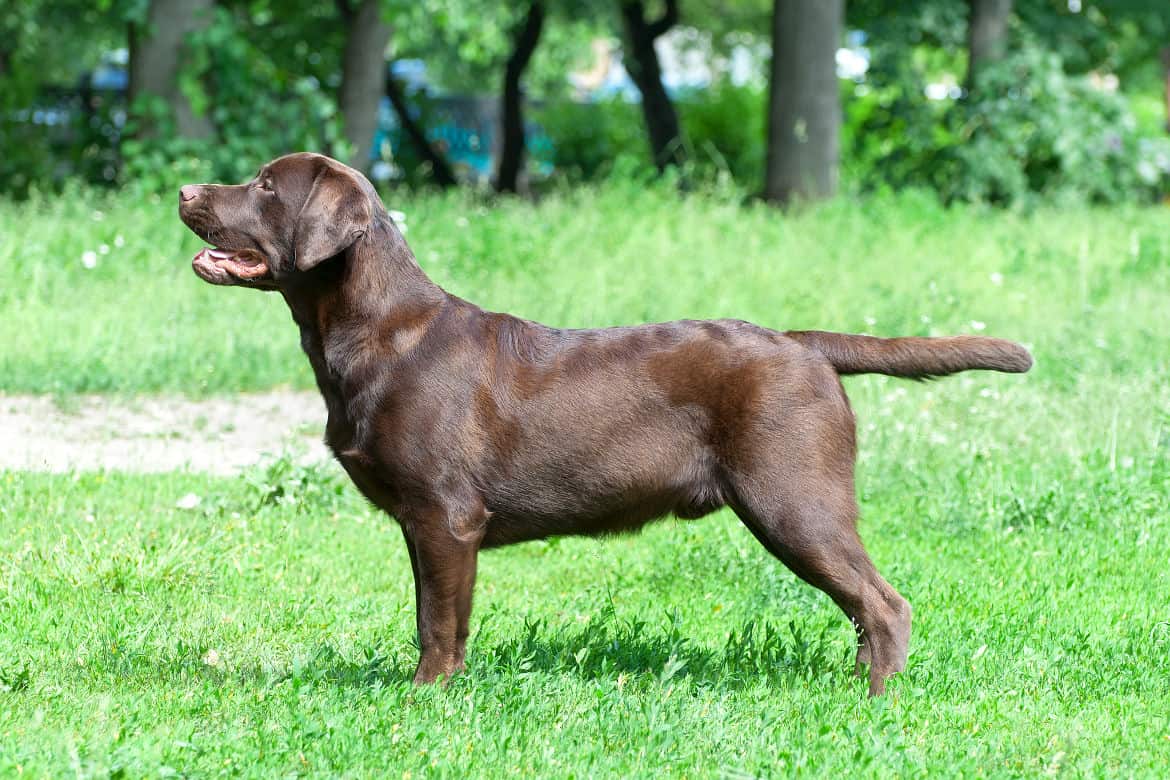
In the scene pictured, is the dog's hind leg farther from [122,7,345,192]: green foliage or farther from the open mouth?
[122,7,345,192]: green foliage

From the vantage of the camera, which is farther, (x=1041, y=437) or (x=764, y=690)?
(x=1041, y=437)

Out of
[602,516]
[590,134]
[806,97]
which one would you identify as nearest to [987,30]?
[806,97]

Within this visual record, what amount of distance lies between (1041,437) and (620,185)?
22.7 ft

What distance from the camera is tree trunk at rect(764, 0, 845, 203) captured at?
15.8 m

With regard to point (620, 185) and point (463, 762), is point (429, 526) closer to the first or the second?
point (463, 762)

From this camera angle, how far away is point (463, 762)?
3975mm

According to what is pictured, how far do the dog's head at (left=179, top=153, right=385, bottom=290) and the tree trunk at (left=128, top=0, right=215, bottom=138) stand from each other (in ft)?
33.5

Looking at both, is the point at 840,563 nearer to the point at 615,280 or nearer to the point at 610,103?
the point at 615,280

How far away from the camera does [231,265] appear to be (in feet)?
15.2

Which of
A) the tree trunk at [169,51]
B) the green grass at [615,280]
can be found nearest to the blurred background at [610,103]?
the tree trunk at [169,51]

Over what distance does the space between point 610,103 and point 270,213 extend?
72.9 feet

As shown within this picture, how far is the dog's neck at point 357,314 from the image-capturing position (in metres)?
4.56

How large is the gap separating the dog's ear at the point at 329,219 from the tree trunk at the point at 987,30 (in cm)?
1529

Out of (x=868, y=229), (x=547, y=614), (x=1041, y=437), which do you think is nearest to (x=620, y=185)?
(x=868, y=229)
